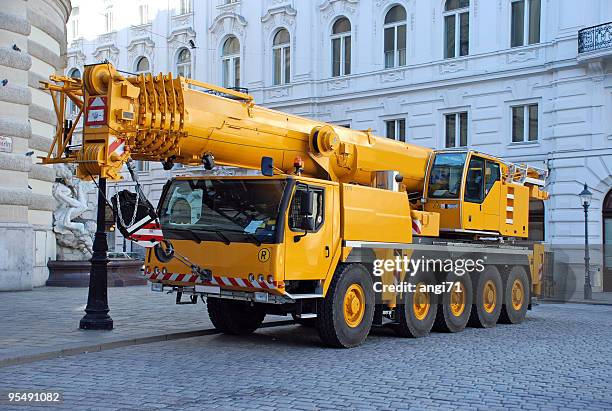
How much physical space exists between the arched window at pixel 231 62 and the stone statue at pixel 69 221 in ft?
55.3

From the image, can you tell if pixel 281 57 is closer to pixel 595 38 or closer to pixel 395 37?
pixel 395 37

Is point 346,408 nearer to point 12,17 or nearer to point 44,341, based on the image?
point 44,341

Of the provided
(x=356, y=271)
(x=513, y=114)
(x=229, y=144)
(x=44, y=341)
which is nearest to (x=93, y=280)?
(x=44, y=341)

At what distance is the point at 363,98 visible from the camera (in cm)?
3416

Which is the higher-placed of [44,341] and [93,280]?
[93,280]

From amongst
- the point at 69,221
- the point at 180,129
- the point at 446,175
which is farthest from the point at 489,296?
the point at 69,221

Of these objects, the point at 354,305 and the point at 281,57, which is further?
the point at 281,57

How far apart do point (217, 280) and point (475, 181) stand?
6330mm

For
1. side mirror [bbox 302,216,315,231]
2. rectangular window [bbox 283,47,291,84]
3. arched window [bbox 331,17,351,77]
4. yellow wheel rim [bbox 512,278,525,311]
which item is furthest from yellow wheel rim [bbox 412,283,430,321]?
rectangular window [bbox 283,47,291,84]

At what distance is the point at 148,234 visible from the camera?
11.1m

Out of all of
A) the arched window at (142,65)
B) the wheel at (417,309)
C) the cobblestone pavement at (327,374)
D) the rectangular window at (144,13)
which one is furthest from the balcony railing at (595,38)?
the rectangular window at (144,13)

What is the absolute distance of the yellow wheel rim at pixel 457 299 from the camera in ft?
47.8

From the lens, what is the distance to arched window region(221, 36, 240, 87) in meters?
39.5

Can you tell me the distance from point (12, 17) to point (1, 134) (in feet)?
9.90
